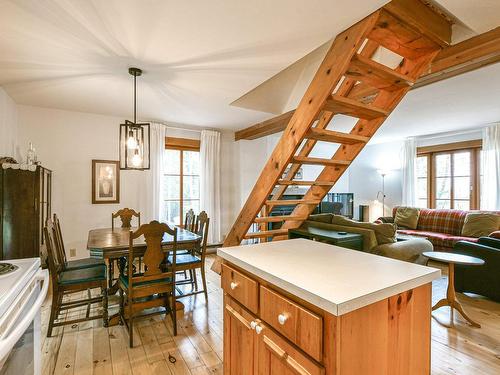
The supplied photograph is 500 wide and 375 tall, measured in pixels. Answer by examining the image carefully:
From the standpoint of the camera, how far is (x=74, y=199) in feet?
13.8

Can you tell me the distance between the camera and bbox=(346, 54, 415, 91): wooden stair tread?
1855mm

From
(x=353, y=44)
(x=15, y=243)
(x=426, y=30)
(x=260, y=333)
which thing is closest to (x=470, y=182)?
(x=426, y=30)

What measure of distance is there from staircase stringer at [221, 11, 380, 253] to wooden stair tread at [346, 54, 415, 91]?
92 mm

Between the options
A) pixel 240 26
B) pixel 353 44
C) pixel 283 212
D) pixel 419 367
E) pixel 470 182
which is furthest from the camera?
pixel 283 212

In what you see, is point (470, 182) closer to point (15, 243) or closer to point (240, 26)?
point (240, 26)

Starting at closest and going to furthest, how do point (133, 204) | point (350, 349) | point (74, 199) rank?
point (350, 349), point (74, 199), point (133, 204)

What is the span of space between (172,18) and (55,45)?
117 centimetres

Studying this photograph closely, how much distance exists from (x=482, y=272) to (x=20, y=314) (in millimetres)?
4075

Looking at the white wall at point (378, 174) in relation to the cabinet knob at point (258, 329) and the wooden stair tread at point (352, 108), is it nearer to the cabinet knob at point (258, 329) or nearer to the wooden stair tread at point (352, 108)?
the wooden stair tread at point (352, 108)

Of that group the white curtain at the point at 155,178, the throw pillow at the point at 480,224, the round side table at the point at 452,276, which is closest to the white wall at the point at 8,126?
the white curtain at the point at 155,178

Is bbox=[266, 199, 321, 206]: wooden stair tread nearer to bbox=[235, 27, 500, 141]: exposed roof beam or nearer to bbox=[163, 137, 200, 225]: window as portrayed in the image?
bbox=[235, 27, 500, 141]: exposed roof beam

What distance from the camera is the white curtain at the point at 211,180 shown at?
17.1 ft

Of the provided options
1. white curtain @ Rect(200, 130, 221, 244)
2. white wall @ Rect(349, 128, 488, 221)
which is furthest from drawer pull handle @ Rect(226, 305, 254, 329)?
white wall @ Rect(349, 128, 488, 221)

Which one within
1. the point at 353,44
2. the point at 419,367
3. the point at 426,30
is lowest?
the point at 419,367
